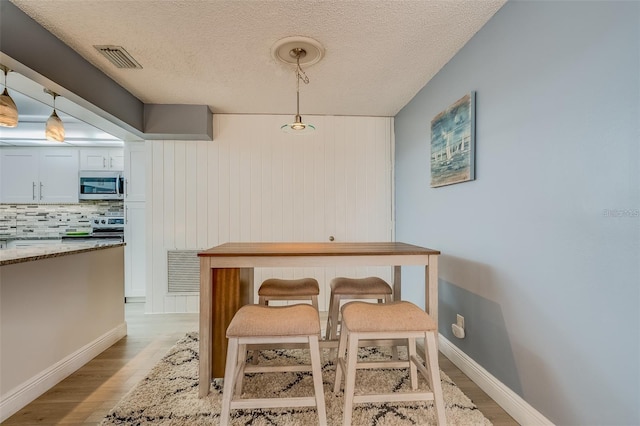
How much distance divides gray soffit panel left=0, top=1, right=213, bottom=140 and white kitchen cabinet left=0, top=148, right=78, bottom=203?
1543 millimetres

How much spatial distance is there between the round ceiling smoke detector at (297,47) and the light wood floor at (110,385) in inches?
96.9

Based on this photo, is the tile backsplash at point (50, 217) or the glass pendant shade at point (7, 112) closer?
the glass pendant shade at point (7, 112)

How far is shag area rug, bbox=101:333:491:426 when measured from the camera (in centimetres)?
153

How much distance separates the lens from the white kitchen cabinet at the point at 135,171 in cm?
350

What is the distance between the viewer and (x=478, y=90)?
1.87 m

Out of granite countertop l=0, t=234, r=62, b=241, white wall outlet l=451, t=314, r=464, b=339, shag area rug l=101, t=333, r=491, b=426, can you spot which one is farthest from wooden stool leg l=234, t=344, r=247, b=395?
granite countertop l=0, t=234, r=62, b=241

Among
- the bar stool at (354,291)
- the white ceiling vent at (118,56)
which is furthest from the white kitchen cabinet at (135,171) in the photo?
the bar stool at (354,291)

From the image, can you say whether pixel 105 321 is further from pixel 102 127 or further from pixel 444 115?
pixel 444 115

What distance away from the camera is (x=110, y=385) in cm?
189

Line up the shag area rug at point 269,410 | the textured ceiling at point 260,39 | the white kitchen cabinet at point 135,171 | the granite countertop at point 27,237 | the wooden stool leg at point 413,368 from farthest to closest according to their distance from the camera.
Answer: the granite countertop at point 27,237, the white kitchen cabinet at point 135,171, the wooden stool leg at point 413,368, the textured ceiling at point 260,39, the shag area rug at point 269,410

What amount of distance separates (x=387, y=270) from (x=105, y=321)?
112 inches

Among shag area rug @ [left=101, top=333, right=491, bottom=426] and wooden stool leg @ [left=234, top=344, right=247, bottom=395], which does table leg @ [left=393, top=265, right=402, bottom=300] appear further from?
wooden stool leg @ [left=234, top=344, right=247, bottom=395]

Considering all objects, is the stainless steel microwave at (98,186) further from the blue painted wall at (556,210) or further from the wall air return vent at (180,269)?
the blue painted wall at (556,210)

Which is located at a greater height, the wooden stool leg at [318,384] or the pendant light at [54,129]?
the pendant light at [54,129]
